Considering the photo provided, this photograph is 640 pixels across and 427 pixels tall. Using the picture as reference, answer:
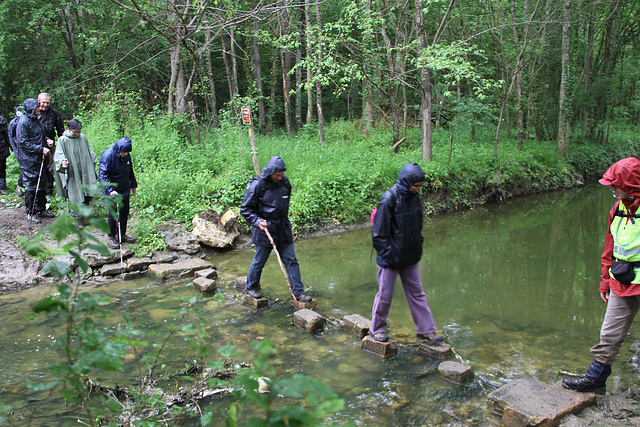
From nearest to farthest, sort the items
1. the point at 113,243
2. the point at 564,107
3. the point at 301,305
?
1. the point at 301,305
2. the point at 113,243
3. the point at 564,107

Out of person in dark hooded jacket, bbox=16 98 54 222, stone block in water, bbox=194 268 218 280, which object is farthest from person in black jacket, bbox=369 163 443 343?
person in dark hooded jacket, bbox=16 98 54 222

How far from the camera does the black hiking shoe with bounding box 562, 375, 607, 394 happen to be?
399cm

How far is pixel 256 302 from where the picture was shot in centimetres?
629

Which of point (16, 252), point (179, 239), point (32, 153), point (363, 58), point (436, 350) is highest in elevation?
point (363, 58)

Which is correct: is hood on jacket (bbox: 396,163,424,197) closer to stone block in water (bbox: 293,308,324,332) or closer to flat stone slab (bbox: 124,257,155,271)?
stone block in water (bbox: 293,308,324,332)

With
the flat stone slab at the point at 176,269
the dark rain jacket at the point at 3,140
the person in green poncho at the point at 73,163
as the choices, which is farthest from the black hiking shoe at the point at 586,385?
the dark rain jacket at the point at 3,140

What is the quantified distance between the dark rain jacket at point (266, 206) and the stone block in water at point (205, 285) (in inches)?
49.9

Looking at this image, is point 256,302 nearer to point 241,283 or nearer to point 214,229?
point 241,283

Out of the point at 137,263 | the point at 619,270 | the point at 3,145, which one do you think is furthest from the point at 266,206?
the point at 3,145

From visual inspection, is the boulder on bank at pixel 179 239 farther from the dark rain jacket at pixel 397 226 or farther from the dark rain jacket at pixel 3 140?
the dark rain jacket at pixel 397 226

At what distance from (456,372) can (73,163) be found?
766 cm

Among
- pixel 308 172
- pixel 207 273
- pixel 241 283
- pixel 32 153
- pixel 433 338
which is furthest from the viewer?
pixel 308 172

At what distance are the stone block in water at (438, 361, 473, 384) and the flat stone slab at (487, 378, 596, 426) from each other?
0.40 meters

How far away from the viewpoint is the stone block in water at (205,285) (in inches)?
272
